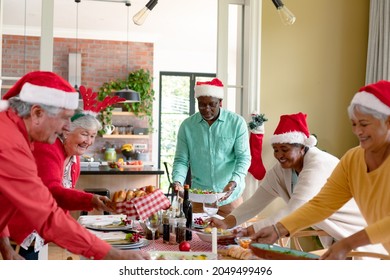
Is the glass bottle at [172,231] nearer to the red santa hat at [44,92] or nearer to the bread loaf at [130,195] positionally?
the bread loaf at [130,195]

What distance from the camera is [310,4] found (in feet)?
15.0

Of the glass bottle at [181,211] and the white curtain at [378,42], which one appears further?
the white curtain at [378,42]

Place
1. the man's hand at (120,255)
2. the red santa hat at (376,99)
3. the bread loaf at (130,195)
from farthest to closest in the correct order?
the bread loaf at (130,195) → the red santa hat at (376,99) → the man's hand at (120,255)

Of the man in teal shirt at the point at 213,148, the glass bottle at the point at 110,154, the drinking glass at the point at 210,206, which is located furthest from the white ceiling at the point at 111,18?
the drinking glass at the point at 210,206

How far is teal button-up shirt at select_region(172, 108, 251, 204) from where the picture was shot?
3.65 m

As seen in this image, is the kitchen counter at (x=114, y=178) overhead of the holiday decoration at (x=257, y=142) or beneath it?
beneath

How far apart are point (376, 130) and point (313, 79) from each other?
2868 mm

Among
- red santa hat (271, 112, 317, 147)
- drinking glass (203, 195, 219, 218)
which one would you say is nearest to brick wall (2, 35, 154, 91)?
drinking glass (203, 195, 219, 218)

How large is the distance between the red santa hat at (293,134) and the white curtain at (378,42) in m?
1.85

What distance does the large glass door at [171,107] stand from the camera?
34.2 ft

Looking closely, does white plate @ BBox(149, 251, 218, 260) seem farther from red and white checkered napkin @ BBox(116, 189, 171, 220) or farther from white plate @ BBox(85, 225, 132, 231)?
white plate @ BBox(85, 225, 132, 231)

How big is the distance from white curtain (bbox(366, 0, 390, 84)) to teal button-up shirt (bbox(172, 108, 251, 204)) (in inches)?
59.9

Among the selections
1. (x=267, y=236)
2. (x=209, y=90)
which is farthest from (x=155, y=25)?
(x=267, y=236)

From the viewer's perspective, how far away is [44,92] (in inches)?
65.3
